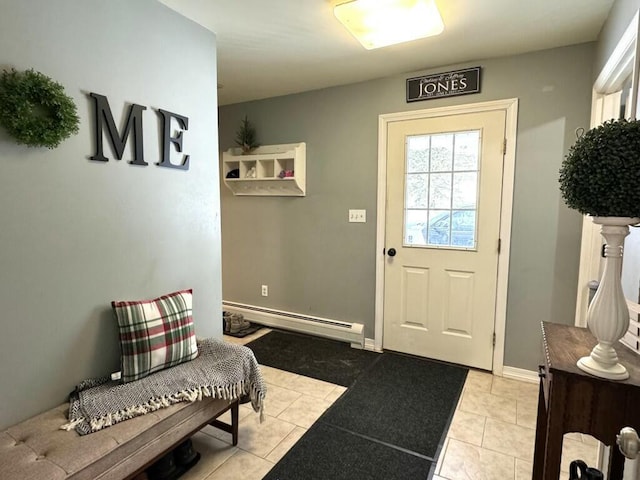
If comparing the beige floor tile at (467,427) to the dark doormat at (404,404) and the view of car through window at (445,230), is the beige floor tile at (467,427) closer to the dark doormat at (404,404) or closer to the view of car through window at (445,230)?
the dark doormat at (404,404)

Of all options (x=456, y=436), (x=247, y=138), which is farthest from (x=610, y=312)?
(x=247, y=138)

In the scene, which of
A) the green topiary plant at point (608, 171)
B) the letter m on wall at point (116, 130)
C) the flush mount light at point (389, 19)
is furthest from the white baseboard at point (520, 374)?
the letter m on wall at point (116, 130)

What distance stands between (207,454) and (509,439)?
164 centimetres

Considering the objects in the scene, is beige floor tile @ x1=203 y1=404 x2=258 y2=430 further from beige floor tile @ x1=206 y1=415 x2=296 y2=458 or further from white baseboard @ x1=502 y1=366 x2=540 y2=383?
white baseboard @ x1=502 y1=366 x2=540 y2=383

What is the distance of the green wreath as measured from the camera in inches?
51.4

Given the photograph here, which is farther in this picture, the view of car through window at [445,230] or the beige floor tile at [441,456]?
the view of car through window at [445,230]

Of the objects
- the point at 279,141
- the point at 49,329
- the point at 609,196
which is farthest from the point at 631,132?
the point at 279,141

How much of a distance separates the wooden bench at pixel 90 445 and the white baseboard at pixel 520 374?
88.9 inches

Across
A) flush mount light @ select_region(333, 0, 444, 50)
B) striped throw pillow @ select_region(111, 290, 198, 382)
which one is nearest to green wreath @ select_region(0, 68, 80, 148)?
striped throw pillow @ select_region(111, 290, 198, 382)

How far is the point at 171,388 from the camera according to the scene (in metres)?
1.58

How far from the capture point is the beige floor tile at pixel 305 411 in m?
2.17

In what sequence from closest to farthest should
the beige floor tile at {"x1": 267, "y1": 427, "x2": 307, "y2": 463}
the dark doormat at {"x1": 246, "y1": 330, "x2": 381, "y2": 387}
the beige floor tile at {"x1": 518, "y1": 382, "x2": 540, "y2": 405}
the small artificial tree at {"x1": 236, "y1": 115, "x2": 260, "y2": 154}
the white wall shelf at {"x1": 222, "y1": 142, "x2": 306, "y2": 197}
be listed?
the beige floor tile at {"x1": 267, "y1": 427, "x2": 307, "y2": 463}, the beige floor tile at {"x1": 518, "y1": 382, "x2": 540, "y2": 405}, the dark doormat at {"x1": 246, "y1": 330, "x2": 381, "y2": 387}, the white wall shelf at {"x1": 222, "y1": 142, "x2": 306, "y2": 197}, the small artificial tree at {"x1": 236, "y1": 115, "x2": 260, "y2": 154}

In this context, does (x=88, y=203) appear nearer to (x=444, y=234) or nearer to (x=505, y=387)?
(x=444, y=234)

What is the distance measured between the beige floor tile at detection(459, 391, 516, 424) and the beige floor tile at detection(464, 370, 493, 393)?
6 centimetres
